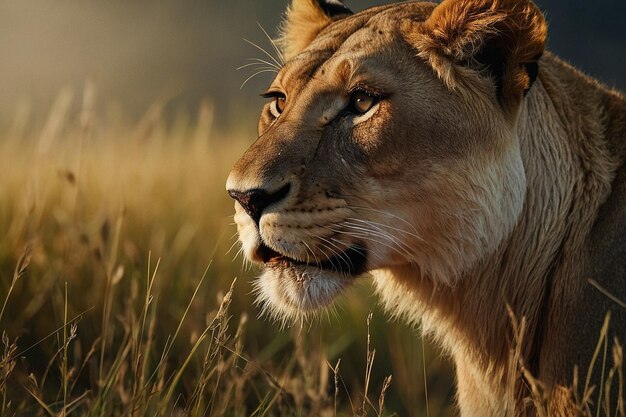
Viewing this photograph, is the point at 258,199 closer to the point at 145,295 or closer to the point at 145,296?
the point at 145,296

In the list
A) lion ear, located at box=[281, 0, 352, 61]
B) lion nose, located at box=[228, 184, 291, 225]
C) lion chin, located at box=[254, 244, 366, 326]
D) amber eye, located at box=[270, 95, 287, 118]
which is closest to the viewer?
lion nose, located at box=[228, 184, 291, 225]

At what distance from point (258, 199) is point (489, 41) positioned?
94 cm

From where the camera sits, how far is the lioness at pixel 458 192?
9.97 ft

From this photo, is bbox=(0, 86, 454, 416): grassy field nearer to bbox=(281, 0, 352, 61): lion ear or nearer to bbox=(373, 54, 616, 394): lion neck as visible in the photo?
bbox=(373, 54, 616, 394): lion neck

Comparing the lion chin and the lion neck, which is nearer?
the lion chin

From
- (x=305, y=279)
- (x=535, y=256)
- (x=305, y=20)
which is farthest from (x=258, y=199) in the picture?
(x=305, y=20)

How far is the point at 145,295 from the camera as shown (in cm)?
464

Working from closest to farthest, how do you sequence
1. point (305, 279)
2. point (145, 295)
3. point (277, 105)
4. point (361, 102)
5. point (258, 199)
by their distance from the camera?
1. point (258, 199)
2. point (305, 279)
3. point (361, 102)
4. point (277, 105)
5. point (145, 295)

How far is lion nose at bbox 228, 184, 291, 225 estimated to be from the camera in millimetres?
2965

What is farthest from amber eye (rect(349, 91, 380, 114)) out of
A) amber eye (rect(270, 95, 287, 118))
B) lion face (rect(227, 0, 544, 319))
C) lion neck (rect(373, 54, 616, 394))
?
lion neck (rect(373, 54, 616, 394))

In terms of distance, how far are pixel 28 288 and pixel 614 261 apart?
2.85 meters

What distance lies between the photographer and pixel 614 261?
3061 mm

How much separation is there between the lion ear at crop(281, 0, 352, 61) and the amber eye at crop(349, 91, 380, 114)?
0.79 metres

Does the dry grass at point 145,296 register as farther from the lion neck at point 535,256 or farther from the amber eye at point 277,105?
the amber eye at point 277,105
